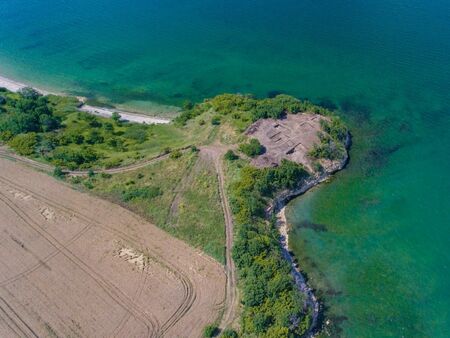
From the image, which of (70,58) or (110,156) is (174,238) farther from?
(70,58)

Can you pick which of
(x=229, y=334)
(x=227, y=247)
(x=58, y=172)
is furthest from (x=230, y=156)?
(x=229, y=334)

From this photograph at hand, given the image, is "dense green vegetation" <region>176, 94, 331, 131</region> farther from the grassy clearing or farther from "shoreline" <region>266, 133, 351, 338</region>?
the grassy clearing

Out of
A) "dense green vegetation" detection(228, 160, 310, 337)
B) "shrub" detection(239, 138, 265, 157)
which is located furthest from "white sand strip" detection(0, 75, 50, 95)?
"dense green vegetation" detection(228, 160, 310, 337)

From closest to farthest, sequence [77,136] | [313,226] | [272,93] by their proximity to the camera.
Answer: [313,226], [77,136], [272,93]

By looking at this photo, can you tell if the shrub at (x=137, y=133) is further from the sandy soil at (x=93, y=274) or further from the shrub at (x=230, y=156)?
the shrub at (x=230, y=156)

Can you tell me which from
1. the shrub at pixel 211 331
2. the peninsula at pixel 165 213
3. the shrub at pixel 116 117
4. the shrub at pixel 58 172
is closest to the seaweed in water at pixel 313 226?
the peninsula at pixel 165 213

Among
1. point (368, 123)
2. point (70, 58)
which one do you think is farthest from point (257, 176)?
point (70, 58)

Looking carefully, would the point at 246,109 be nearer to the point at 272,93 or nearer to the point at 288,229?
the point at 272,93
